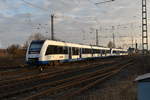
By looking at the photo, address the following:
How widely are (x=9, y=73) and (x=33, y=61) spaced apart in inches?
178

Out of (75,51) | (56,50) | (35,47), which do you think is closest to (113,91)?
(35,47)

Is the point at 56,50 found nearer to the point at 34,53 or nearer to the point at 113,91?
the point at 34,53

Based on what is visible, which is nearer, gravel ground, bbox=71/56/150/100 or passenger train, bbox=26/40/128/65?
gravel ground, bbox=71/56/150/100

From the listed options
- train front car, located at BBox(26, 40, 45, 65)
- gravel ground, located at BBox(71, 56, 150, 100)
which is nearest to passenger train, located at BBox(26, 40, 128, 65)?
train front car, located at BBox(26, 40, 45, 65)

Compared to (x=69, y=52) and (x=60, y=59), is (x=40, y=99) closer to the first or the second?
(x=60, y=59)

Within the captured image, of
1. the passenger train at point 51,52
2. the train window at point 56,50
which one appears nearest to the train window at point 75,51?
the passenger train at point 51,52

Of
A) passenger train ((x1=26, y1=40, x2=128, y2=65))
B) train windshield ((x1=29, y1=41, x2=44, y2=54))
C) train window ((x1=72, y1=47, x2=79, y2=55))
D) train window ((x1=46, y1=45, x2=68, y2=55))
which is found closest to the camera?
passenger train ((x1=26, y1=40, x2=128, y2=65))

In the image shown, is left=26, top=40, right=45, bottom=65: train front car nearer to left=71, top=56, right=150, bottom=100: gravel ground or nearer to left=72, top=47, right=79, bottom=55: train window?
left=72, top=47, right=79, bottom=55: train window

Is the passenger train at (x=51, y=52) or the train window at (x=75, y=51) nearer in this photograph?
the passenger train at (x=51, y=52)

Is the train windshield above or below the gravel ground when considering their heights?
above

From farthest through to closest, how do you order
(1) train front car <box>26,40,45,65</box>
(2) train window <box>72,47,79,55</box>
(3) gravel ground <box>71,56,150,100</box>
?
(2) train window <box>72,47,79,55</box>, (1) train front car <box>26,40,45,65</box>, (3) gravel ground <box>71,56,150,100</box>

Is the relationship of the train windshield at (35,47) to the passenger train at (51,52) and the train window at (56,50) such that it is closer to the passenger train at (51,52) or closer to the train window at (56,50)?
the passenger train at (51,52)

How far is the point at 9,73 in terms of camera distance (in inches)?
869

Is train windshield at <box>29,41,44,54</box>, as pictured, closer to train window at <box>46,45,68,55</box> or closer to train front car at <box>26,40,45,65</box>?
train front car at <box>26,40,45,65</box>
